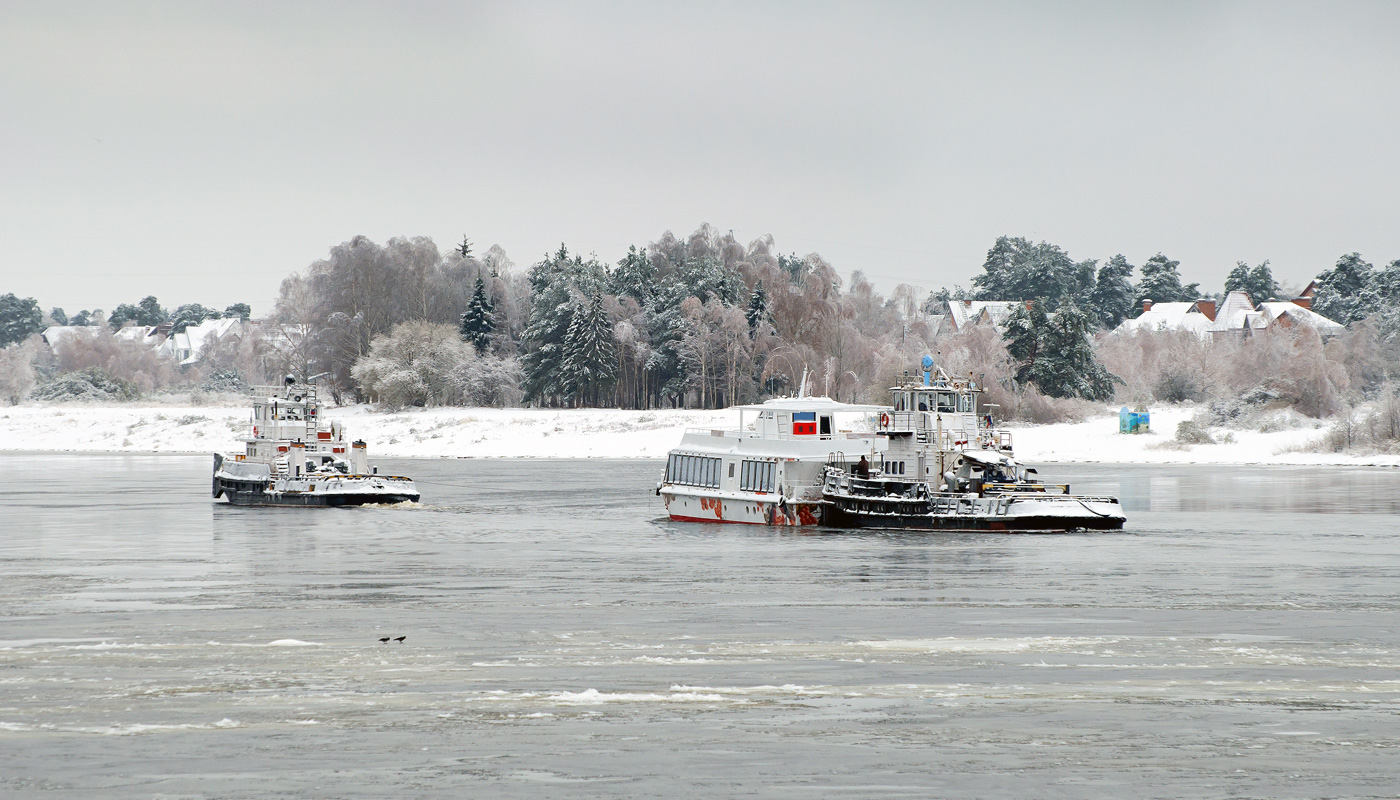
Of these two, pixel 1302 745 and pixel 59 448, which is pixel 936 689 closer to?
pixel 1302 745

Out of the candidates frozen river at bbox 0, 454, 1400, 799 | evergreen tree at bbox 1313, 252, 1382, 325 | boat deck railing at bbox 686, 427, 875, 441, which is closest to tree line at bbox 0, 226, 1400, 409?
evergreen tree at bbox 1313, 252, 1382, 325

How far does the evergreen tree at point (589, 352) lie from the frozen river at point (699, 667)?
88746mm

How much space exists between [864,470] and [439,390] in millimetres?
87289

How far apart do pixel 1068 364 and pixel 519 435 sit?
162 feet

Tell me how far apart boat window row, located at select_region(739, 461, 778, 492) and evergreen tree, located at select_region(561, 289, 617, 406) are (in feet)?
259

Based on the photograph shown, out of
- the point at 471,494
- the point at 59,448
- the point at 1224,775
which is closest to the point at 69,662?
the point at 1224,775

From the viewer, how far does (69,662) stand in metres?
22.5

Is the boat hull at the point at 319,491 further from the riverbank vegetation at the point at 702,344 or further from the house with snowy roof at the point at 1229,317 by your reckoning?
the house with snowy roof at the point at 1229,317

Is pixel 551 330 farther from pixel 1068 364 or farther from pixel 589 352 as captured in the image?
pixel 1068 364

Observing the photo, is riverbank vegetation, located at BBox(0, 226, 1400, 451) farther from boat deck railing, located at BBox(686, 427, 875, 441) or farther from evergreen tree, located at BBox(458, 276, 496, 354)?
boat deck railing, located at BBox(686, 427, 875, 441)

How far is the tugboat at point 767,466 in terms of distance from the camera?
5403 centimetres

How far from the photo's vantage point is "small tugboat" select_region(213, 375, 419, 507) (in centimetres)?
6153

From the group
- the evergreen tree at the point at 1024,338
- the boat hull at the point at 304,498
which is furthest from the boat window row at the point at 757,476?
the evergreen tree at the point at 1024,338

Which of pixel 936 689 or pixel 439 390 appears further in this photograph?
pixel 439 390
